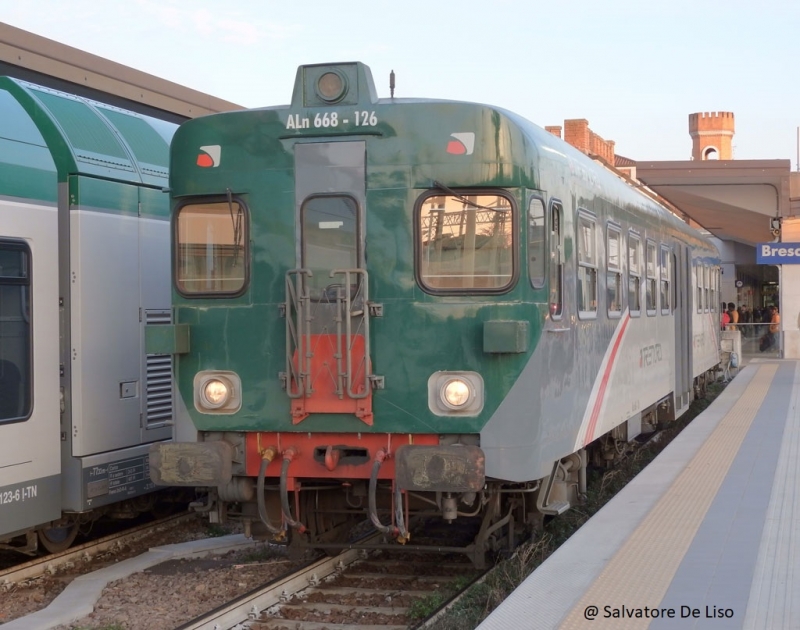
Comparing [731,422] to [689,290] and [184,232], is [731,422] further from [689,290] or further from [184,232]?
[184,232]

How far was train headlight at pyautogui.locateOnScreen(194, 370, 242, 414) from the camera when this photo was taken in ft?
23.9

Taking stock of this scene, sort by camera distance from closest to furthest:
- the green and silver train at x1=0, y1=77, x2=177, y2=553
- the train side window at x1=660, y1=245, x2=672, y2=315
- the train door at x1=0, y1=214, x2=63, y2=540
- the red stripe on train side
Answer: the train door at x1=0, y1=214, x2=63, y2=540, the green and silver train at x1=0, y1=77, x2=177, y2=553, the red stripe on train side, the train side window at x1=660, y1=245, x2=672, y2=315

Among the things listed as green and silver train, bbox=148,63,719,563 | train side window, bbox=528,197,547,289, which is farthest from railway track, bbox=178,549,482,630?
train side window, bbox=528,197,547,289

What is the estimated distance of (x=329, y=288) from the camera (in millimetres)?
7012

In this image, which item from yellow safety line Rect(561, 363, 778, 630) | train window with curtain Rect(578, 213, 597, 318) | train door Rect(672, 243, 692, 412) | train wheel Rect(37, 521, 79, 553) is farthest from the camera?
train door Rect(672, 243, 692, 412)

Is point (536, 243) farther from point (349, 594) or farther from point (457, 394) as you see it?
point (349, 594)

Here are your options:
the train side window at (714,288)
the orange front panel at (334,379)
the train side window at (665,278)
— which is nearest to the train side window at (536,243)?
the orange front panel at (334,379)

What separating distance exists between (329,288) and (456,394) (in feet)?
3.49

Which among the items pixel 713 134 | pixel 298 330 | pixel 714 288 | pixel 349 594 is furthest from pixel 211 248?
pixel 713 134

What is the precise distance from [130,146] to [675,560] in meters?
5.67

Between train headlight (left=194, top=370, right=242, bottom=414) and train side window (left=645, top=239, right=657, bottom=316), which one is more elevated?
train side window (left=645, top=239, right=657, bottom=316)

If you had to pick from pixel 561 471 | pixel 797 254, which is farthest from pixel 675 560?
pixel 797 254

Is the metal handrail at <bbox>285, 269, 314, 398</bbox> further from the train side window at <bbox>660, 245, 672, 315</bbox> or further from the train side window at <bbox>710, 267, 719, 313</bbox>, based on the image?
the train side window at <bbox>710, 267, 719, 313</bbox>

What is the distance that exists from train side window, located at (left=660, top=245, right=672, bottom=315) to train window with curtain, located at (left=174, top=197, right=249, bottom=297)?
23.4 ft
